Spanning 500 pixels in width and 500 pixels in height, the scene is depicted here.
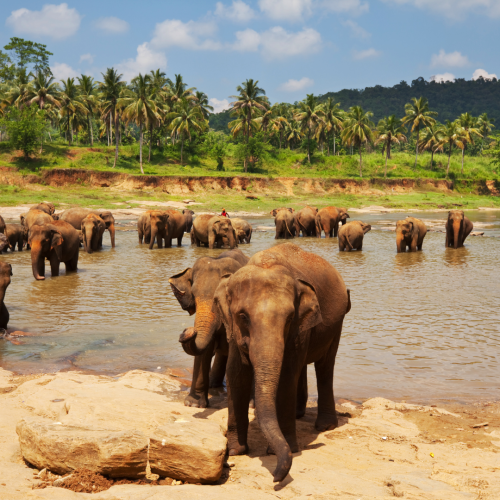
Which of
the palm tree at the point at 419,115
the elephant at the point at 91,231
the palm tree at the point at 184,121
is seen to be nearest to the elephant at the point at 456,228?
the elephant at the point at 91,231

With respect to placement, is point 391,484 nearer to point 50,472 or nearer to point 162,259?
point 50,472

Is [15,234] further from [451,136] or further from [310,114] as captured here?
[451,136]

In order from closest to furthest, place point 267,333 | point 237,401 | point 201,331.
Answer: point 267,333 → point 237,401 → point 201,331

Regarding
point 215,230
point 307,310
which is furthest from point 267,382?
point 215,230

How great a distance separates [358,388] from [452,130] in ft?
250

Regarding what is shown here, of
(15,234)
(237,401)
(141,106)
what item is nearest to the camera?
(237,401)

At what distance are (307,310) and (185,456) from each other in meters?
1.46

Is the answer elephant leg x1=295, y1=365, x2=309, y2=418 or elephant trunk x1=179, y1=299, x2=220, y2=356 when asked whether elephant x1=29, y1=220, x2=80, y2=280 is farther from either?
elephant leg x1=295, y1=365, x2=309, y2=418

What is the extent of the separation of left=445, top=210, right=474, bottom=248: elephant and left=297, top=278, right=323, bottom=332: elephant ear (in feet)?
68.3

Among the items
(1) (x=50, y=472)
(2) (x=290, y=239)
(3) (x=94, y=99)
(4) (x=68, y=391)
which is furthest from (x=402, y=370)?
(3) (x=94, y=99)

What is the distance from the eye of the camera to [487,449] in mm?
5336

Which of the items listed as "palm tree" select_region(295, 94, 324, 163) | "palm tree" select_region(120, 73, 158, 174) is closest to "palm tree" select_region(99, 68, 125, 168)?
"palm tree" select_region(120, 73, 158, 174)

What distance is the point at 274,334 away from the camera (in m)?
4.25

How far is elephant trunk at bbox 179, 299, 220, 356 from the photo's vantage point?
541 cm
